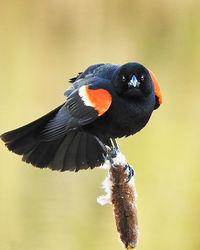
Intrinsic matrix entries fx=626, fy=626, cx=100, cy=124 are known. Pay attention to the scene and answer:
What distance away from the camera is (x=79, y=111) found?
7.23 feet

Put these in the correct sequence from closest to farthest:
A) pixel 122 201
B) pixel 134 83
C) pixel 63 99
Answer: pixel 122 201 < pixel 134 83 < pixel 63 99

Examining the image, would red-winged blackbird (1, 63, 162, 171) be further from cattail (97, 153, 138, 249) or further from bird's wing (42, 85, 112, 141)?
cattail (97, 153, 138, 249)

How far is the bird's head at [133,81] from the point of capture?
2139mm

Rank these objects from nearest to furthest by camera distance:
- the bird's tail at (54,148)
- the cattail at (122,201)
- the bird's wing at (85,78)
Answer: the cattail at (122,201)
the bird's tail at (54,148)
the bird's wing at (85,78)

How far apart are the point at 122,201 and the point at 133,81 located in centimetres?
57

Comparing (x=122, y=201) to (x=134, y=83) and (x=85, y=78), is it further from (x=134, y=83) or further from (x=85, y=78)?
(x=85, y=78)

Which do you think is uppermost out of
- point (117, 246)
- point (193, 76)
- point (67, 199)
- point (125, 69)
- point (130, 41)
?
point (125, 69)

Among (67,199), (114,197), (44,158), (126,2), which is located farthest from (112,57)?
(114,197)

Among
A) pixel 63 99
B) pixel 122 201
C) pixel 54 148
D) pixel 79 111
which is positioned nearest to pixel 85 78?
pixel 79 111

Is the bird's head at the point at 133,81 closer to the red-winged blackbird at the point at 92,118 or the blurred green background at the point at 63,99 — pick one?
the red-winged blackbird at the point at 92,118

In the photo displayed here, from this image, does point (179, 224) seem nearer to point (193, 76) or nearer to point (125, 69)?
point (193, 76)

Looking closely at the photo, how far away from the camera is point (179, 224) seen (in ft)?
11.5

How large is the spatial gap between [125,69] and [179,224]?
5.23 ft

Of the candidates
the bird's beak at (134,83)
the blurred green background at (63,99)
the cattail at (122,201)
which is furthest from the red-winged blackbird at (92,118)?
the blurred green background at (63,99)
